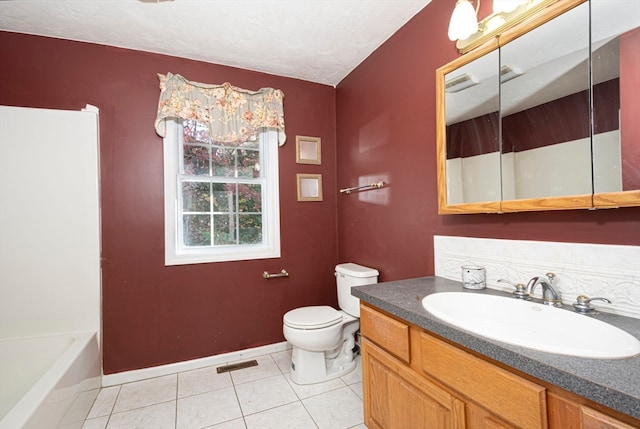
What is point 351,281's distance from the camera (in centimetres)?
222

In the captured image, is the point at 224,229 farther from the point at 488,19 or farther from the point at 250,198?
the point at 488,19

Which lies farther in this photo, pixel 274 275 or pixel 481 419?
pixel 274 275

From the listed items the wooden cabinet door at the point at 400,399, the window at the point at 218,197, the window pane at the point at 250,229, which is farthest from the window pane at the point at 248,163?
the wooden cabinet door at the point at 400,399

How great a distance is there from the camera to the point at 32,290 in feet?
6.10

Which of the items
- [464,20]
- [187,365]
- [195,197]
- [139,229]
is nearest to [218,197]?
[195,197]

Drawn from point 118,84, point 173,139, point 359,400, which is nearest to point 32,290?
point 173,139

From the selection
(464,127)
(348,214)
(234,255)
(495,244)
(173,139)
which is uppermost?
(173,139)

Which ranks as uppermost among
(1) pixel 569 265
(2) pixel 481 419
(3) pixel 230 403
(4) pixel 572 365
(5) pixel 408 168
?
(5) pixel 408 168

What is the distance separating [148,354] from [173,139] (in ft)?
5.37

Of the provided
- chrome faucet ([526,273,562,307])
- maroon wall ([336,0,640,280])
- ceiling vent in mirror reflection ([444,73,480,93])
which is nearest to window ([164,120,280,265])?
maroon wall ([336,0,640,280])

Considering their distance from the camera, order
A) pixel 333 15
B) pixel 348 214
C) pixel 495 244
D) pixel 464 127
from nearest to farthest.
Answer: pixel 495 244 < pixel 464 127 < pixel 333 15 < pixel 348 214

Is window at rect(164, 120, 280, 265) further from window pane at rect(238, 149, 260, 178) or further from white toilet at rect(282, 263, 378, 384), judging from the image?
white toilet at rect(282, 263, 378, 384)

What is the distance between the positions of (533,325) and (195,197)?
89.3 inches

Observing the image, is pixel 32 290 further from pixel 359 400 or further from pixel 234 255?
pixel 359 400
